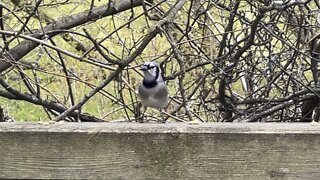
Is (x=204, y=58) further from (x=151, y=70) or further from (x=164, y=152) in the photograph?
(x=164, y=152)

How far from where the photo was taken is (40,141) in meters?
0.99

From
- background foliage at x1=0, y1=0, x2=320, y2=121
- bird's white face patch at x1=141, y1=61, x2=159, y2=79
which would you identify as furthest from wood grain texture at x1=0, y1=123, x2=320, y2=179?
background foliage at x1=0, y1=0, x2=320, y2=121

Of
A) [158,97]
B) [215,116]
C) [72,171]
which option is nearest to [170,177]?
[72,171]

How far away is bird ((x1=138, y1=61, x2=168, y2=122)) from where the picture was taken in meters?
1.71

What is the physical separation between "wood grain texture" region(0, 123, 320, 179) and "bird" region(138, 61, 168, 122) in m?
0.71

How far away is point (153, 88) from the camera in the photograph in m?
1.72

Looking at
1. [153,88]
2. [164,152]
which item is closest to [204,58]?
[153,88]

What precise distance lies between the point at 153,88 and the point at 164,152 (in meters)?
0.76

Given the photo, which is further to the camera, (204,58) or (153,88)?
→ (204,58)

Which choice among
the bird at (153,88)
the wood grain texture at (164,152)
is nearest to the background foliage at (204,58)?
the bird at (153,88)

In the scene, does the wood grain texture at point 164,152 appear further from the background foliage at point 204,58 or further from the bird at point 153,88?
the background foliage at point 204,58

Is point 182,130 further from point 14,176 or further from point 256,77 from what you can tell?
point 256,77

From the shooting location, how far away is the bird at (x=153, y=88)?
1706mm

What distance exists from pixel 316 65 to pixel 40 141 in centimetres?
173
